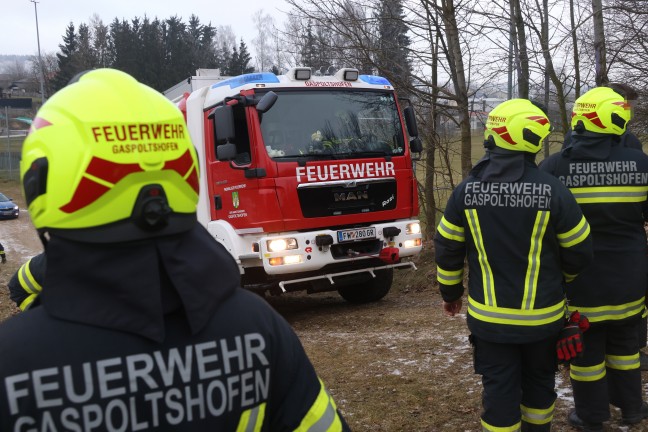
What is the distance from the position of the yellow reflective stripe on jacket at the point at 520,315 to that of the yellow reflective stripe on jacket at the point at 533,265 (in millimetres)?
43

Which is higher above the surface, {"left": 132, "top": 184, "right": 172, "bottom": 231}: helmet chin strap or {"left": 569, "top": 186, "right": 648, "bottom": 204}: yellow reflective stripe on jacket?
{"left": 132, "top": 184, "right": 172, "bottom": 231}: helmet chin strap

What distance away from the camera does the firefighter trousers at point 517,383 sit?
10.6 feet

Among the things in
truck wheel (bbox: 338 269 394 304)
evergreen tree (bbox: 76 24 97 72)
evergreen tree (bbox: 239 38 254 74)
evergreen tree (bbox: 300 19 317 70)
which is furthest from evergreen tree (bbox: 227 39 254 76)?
truck wheel (bbox: 338 269 394 304)

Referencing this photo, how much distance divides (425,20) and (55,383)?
1096cm

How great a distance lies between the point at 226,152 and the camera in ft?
24.5

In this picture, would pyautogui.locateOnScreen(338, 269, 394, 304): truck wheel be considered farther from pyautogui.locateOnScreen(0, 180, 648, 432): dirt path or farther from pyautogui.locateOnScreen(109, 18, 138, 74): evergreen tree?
pyautogui.locateOnScreen(109, 18, 138, 74): evergreen tree

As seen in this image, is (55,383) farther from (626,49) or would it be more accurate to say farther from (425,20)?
(626,49)

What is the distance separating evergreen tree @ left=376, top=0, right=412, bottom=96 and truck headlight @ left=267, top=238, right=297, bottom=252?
188 inches

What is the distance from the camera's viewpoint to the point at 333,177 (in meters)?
7.95

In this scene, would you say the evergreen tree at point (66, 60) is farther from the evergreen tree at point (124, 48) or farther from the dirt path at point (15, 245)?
the dirt path at point (15, 245)

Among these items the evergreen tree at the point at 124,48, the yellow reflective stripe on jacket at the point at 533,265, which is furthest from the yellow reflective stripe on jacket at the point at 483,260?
the evergreen tree at the point at 124,48

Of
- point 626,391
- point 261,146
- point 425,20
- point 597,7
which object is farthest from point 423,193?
point 626,391

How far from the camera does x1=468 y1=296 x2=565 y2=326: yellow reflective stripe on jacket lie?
10.4 ft

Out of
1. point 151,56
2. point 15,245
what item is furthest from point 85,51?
point 15,245
